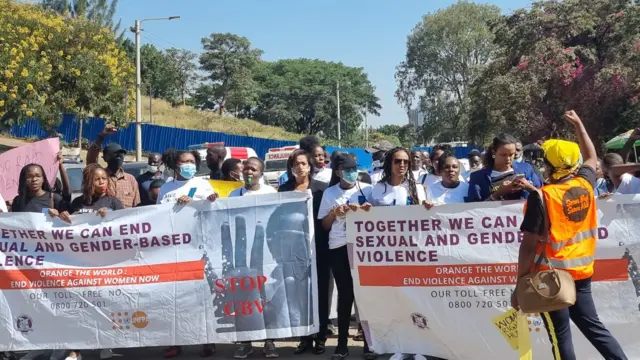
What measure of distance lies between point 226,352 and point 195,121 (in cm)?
5164

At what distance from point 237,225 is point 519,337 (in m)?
2.43

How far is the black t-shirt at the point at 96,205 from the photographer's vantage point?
19.7 feet

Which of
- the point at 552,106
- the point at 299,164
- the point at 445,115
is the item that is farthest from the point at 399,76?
the point at 299,164

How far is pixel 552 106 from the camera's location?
27375 millimetres

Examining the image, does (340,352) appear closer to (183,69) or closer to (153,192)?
(153,192)

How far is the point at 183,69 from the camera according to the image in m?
71.5

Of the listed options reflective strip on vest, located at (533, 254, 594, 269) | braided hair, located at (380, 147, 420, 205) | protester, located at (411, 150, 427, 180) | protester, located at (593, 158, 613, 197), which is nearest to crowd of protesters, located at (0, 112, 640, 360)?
braided hair, located at (380, 147, 420, 205)

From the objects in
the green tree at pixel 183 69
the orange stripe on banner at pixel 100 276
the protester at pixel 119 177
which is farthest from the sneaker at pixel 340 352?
the green tree at pixel 183 69

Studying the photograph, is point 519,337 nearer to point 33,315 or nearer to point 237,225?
point 237,225

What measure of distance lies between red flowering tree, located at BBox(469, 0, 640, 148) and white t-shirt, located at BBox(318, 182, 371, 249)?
72.6 feet

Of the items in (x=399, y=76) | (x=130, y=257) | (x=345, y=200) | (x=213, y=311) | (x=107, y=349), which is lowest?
(x=107, y=349)

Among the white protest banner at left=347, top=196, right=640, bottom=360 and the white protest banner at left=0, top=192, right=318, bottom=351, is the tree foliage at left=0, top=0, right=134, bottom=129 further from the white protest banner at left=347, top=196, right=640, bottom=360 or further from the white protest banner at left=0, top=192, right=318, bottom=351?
the white protest banner at left=347, top=196, right=640, bottom=360

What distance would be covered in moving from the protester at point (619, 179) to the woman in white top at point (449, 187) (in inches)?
55.3

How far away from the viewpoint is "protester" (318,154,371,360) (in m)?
5.68
